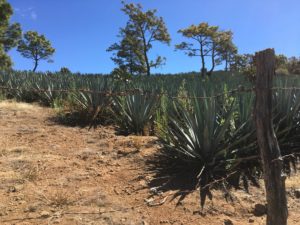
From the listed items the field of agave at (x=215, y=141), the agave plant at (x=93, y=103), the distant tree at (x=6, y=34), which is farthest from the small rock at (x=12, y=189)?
the distant tree at (x=6, y=34)

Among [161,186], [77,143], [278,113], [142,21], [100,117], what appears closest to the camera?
[161,186]

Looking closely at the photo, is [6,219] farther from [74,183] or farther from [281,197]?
[281,197]

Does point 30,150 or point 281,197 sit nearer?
point 281,197

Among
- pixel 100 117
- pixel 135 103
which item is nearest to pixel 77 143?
pixel 135 103

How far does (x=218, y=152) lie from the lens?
4879mm

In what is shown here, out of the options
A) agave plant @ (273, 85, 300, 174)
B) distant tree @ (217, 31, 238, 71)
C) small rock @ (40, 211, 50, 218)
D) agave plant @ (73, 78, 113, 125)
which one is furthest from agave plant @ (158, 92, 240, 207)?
distant tree @ (217, 31, 238, 71)

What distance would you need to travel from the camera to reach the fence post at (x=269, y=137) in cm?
276

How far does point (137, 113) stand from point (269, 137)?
4923 mm

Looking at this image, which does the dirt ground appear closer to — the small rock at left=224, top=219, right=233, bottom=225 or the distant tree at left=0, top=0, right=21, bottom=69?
the small rock at left=224, top=219, right=233, bottom=225

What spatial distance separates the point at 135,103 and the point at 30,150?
7.65 ft

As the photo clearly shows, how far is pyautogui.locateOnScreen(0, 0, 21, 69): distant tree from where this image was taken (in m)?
28.8

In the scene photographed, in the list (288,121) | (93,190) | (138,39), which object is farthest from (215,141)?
(138,39)

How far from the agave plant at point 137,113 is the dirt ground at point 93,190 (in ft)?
2.84

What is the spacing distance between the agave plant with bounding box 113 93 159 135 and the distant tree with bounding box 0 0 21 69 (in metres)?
23.6
